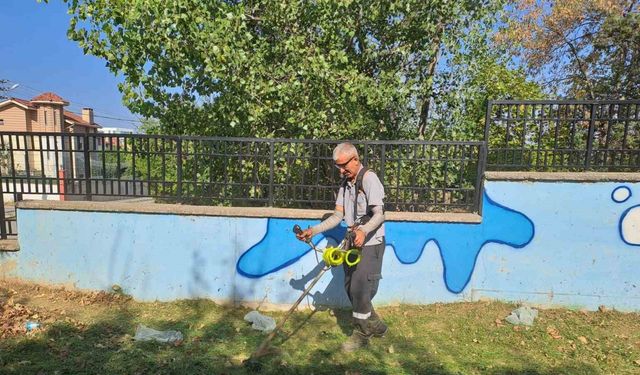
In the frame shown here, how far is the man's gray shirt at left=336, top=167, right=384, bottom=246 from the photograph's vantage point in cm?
355

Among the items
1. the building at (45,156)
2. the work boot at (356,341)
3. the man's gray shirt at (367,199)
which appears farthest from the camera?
the building at (45,156)

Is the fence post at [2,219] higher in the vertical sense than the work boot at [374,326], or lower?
higher

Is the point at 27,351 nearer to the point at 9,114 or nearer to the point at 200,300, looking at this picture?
the point at 200,300

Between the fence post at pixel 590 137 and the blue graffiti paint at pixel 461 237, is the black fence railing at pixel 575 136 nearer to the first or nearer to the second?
the fence post at pixel 590 137

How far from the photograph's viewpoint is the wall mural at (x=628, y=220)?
4.28 m

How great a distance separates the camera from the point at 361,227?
133 inches

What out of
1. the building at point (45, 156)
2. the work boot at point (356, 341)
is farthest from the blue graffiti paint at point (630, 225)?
the building at point (45, 156)

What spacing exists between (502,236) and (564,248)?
2.14ft

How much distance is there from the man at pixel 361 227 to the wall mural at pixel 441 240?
2.48 feet

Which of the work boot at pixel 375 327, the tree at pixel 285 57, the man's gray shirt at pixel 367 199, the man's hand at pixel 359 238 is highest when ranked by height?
the tree at pixel 285 57

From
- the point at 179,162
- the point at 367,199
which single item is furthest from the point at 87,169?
the point at 367,199

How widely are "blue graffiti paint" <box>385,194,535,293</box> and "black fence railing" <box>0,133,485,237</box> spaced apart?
0.84ft

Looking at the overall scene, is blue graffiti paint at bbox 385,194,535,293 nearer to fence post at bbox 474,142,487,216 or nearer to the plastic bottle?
fence post at bbox 474,142,487,216

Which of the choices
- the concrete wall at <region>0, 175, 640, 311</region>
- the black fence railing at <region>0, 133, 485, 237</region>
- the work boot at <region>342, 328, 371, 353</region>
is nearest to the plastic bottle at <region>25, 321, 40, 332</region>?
the concrete wall at <region>0, 175, 640, 311</region>
